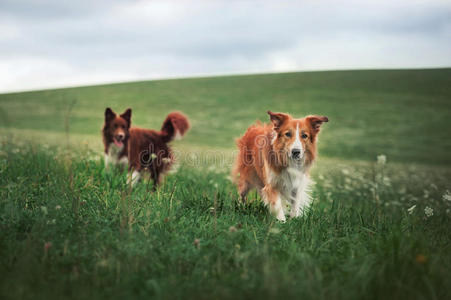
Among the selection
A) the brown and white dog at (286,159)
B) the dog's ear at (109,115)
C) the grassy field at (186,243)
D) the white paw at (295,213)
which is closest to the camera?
the grassy field at (186,243)

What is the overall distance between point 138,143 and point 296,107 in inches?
660

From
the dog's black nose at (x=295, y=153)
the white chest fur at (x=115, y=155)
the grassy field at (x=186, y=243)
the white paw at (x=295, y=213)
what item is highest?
the dog's black nose at (x=295, y=153)

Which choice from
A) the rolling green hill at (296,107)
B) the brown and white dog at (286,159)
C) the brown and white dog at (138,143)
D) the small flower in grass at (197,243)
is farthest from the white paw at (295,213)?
the rolling green hill at (296,107)

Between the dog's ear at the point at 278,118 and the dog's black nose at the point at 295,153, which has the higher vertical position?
the dog's ear at the point at 278,118

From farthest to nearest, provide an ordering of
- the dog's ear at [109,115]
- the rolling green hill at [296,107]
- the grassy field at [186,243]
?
the rolling green hill at [296,107]
the dog's ear at [109,115]
the grassy field at [186,243]

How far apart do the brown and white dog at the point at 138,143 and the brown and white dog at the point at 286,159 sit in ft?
6.24

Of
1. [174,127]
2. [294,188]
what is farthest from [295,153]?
[174,127]

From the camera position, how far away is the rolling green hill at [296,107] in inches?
684

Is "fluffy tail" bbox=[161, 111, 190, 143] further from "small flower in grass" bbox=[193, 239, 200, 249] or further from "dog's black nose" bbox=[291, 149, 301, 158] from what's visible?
"small flower in grass" bbox=[193, 239, 200, 249]

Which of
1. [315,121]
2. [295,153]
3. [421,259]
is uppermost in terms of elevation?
[315,121]

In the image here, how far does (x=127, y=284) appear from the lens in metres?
2.44

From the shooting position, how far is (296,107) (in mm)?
22000

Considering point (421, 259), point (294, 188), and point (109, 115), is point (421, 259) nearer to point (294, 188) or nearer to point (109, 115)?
point (294, 188)

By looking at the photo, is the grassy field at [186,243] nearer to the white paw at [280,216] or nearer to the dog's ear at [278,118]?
the white paw at [280,216]
